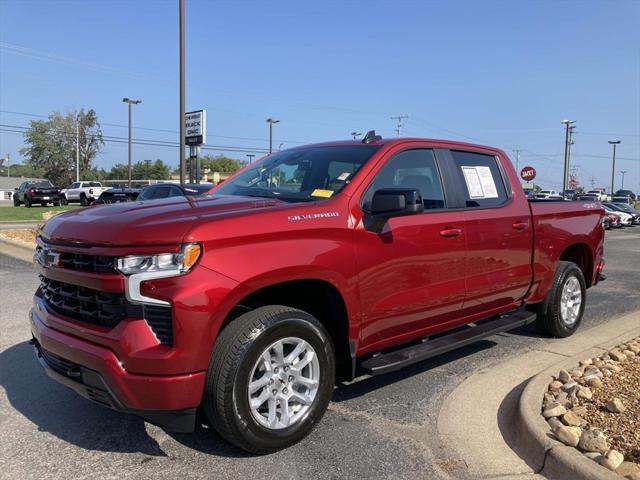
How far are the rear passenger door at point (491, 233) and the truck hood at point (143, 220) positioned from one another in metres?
1.75

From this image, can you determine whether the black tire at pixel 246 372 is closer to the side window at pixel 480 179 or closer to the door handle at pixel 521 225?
the side window at pixel 480 179

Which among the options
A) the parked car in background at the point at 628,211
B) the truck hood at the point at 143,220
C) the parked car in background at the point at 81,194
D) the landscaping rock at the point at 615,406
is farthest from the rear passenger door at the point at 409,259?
the parked car in background at the point at 81,194

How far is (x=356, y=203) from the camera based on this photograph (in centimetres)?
375

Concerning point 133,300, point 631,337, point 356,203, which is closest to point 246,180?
point 356,203

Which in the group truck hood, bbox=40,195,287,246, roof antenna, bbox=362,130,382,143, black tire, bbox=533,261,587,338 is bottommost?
black tire, bbox=533,261,587,338

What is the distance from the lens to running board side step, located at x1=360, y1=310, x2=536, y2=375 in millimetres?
3775

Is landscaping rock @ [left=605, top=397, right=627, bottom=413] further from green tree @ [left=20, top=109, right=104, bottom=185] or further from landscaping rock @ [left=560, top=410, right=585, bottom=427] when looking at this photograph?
green tree @ [left=20, top=109, right=104, bottom=185]

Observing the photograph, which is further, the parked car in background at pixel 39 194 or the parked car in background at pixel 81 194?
the parked car in background at pixel 81 194

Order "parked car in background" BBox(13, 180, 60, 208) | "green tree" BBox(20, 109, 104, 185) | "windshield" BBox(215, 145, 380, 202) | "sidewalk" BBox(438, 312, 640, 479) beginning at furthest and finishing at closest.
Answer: "green tree" BBox(20, 109, 104, 185) → "parked car in background" BBox(13, 180, 60, 208) → "windshield" BBox(215, 145, 380, 202) → "sidewalk" BBox(438, 312, 640, 479)

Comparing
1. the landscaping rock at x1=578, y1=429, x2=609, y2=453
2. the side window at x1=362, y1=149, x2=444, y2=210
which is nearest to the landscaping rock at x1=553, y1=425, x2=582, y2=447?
the landscaping rock at x1=578, y1=429, x2=609, y2=453

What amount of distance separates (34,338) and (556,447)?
11.0ft

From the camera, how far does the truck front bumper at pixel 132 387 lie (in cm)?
285

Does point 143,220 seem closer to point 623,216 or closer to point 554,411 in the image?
point 554,411

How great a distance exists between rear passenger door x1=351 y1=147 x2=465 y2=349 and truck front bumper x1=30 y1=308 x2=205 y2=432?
1298 mm
